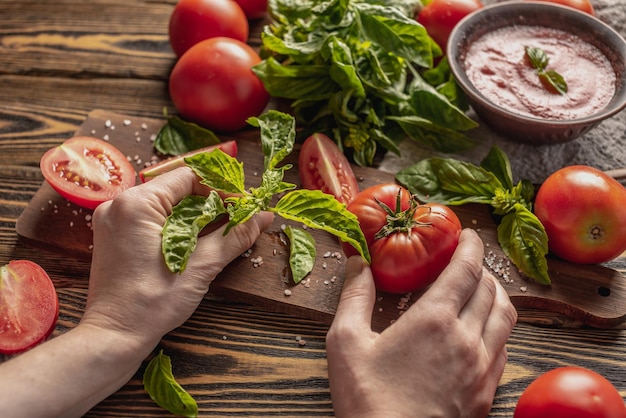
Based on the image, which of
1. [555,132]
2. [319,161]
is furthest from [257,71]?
[555,132]

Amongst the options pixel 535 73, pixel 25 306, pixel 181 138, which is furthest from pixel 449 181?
pixel 25 306

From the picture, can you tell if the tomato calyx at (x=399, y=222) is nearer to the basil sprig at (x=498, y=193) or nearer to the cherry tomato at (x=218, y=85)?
the basil sprig at (x=498, y=193)

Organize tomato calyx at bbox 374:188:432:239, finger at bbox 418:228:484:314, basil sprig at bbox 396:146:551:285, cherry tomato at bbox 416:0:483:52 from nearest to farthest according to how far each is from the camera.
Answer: finger at bbox 418:228:484:314
tomato calyx at bbox 374:188:432:239
basil sprig at bbox 396:146:551:285
cherry tomato at bbox 416:0:483:52

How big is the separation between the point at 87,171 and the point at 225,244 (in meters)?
0.41

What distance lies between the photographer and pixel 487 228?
5.10 feet

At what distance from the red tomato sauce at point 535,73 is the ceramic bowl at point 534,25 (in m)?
0.01

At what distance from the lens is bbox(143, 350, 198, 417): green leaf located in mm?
1267

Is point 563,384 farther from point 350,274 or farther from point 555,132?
point 555,132

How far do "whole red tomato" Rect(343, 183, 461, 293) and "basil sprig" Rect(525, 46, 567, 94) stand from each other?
0.48 meters

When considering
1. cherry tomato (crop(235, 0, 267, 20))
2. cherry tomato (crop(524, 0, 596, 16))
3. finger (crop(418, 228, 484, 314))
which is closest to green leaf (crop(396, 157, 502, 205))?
finger (crop(418, 228, 484, 314))

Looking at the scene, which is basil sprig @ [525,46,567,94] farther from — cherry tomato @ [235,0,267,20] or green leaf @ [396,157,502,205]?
cherry tomato @ [235,0,267,20]

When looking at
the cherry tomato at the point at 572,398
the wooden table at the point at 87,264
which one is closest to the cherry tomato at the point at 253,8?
the wooden table at the point at 87,264

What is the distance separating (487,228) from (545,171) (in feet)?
0.80

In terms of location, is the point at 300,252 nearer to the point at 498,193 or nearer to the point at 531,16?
the point at 498,193
